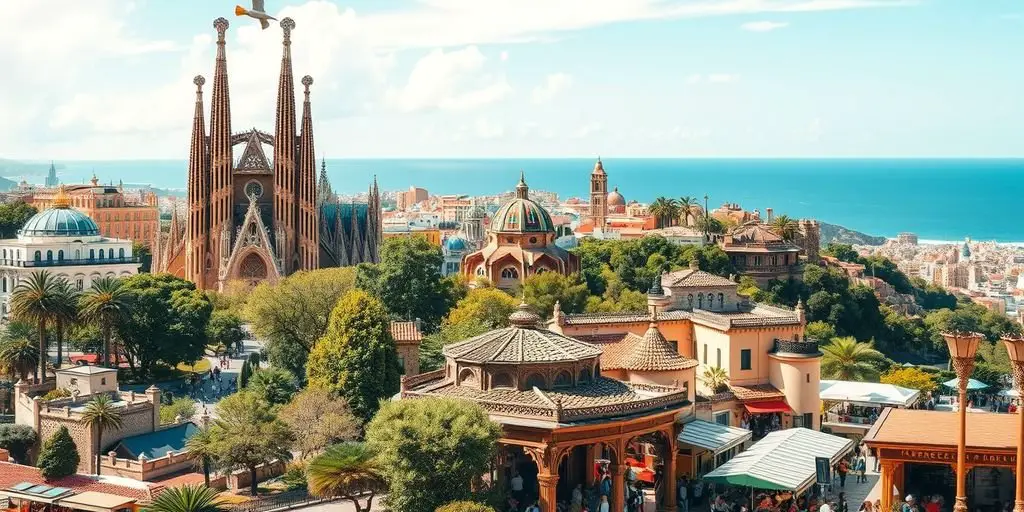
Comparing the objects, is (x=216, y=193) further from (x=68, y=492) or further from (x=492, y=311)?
(x=68, y=492)

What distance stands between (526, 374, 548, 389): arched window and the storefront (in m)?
7.95

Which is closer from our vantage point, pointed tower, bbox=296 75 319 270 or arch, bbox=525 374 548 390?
arch, bbox=525 374 548 390

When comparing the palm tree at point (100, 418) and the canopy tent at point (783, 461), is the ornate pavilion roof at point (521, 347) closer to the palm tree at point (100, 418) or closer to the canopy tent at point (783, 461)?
the canopy tent at point (783, 461)

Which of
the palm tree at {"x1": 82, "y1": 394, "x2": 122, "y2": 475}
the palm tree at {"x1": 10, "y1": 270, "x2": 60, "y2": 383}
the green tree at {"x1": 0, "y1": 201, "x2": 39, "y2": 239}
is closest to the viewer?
the palm tree at {"x1": 82, "y1": 394, "x2": 122, "y2": 475}

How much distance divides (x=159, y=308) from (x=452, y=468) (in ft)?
109

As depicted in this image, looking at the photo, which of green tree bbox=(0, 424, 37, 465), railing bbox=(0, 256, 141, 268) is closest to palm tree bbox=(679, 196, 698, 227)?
railing bbox=(0, 256, 141, 268)

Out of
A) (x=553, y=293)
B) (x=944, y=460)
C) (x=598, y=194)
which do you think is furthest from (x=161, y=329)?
(x=598, y=194)

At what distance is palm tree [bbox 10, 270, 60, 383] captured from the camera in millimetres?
50719

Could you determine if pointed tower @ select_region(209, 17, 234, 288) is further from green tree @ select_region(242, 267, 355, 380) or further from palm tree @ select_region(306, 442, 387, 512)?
palm tree @ select_region(306, 442, 387, 512)

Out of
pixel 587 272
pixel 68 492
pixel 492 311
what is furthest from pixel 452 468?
pixel 587 272

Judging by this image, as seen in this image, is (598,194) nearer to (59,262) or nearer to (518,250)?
(518,250)

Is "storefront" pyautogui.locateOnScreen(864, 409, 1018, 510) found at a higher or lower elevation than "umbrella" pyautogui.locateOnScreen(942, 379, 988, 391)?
higher

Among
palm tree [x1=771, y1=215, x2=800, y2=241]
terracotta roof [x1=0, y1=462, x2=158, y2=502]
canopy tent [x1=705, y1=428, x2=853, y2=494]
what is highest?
palm tree [x1=771, y1=215, x2=800, y2=241]

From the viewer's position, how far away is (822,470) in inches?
1284
